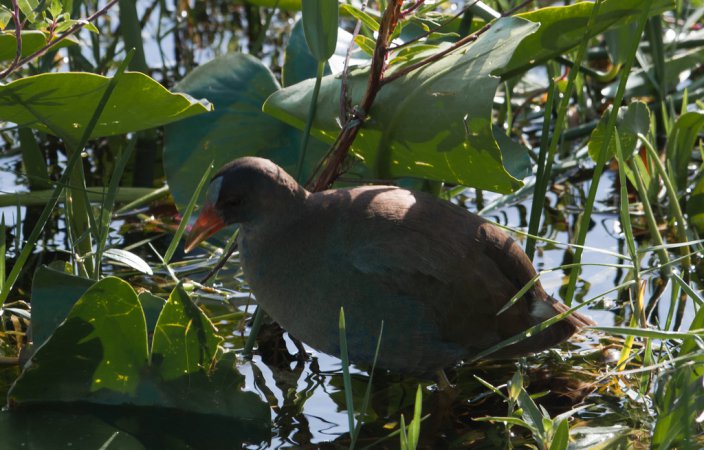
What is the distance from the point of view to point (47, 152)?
363 cm

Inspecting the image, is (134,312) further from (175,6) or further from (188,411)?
(175,6)

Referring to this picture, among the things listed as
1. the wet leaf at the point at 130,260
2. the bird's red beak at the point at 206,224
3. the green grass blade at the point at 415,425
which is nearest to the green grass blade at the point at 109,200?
the wet leaf at the point at 130,260

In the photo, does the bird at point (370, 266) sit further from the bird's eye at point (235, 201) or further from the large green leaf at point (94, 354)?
the large green leaf at point (94, 354)

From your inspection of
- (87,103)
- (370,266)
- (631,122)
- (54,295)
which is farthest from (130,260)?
(631,122)

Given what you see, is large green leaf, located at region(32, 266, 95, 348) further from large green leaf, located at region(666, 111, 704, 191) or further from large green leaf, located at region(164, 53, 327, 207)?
large green leaf, located at region(666, 111, 704, 191)

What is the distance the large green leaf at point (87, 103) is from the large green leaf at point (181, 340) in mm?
435

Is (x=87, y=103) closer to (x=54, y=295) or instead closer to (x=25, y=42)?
(x=25, y=42)

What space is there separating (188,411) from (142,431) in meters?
0.10

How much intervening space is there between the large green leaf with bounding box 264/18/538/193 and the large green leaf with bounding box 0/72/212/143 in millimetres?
372

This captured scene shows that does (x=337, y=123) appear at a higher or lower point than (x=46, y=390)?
higher

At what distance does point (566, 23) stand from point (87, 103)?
1126mm

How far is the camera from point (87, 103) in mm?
2268

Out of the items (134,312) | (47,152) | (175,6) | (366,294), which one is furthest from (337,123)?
(175,6)

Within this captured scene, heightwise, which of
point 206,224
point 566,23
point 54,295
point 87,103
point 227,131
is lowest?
point 54,295
